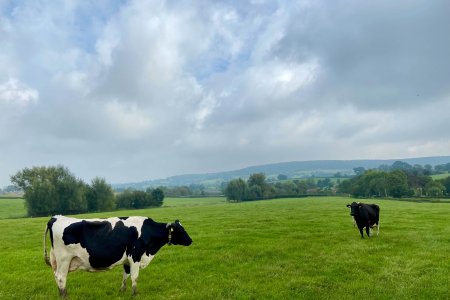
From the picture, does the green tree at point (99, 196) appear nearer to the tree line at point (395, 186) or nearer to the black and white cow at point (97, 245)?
the tree line at point (395, 186)

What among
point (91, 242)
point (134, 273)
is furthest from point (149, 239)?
point (91, 242)

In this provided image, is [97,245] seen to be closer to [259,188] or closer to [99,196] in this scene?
[99,196]

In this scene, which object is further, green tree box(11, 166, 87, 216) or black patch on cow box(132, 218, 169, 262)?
green tree box(11, 166, 87, 216)

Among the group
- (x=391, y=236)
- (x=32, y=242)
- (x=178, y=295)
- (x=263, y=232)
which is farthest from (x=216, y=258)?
(x=32, y=242)

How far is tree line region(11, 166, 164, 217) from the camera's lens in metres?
83.3

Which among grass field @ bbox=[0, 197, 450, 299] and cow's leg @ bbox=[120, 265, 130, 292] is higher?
cow's leg @ bbox=[120, 265, 130, 292]

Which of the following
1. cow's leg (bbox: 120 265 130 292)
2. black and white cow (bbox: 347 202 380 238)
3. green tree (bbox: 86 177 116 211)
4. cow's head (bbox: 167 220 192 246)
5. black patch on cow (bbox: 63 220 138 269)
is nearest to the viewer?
black patch on cow (bbox: 63 220 138 269)

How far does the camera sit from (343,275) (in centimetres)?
1341

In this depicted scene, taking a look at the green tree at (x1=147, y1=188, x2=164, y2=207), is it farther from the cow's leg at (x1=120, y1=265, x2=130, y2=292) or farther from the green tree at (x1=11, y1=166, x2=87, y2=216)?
the cow's leg at (x1=120, y1=265, x2=130, y2=292)

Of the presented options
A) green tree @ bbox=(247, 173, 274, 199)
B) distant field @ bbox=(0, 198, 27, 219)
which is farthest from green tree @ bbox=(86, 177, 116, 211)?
green tree @ bbox=(247, 173, 274, 199)

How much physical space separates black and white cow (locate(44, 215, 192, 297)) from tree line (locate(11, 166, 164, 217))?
8127 centimetres

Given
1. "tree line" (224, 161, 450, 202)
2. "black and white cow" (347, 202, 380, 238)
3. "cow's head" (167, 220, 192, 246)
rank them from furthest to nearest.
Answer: "tree line" (224, 161, 450, 202), "black and white cow" (347, 202, 380, 238), "cow's head" (167, 220, 192, 246)

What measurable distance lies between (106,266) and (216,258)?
660 centimetres

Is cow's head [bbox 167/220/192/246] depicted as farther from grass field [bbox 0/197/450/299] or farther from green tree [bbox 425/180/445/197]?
green tree [bbox 425/180/445/197]
